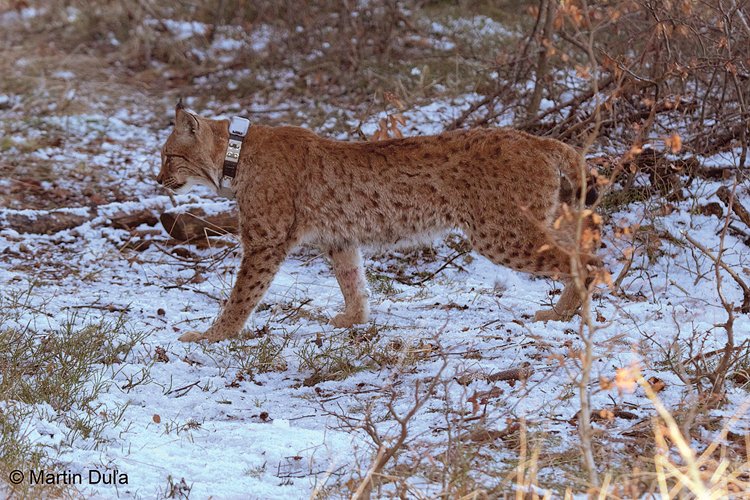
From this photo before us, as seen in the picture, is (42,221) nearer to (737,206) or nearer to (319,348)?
(319,348)

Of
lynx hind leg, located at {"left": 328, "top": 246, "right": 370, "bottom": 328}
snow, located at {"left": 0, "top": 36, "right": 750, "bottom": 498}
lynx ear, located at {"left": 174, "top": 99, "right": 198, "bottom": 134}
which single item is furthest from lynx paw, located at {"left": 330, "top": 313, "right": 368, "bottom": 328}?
lynx ear, located at {"left": 174, "top": 99, "right": 198, "bottom": 134}

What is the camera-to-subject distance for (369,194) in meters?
5.53

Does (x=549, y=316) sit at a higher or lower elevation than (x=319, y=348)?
higher

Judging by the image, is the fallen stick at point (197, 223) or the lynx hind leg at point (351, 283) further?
the fallen stick at point (197, 223)

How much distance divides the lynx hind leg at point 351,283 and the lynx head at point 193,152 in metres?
0.95

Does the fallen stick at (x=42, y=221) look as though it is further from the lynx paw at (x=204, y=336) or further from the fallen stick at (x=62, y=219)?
the lynx paw at (x=204, y=336)

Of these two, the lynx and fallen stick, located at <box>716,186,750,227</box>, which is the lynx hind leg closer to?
the lynx

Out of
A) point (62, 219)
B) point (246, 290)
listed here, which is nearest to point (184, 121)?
point (246, 290)

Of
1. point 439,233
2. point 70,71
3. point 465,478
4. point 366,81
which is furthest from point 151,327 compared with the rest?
point 70,71

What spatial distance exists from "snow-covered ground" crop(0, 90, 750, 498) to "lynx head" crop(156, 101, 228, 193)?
28.2 inches

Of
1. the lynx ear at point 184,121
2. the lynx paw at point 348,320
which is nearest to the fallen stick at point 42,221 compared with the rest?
the lynx ear at point 184,121

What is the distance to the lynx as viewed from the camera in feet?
16.9

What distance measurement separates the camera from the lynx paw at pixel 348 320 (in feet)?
18.3

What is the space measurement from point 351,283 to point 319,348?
705 mm
